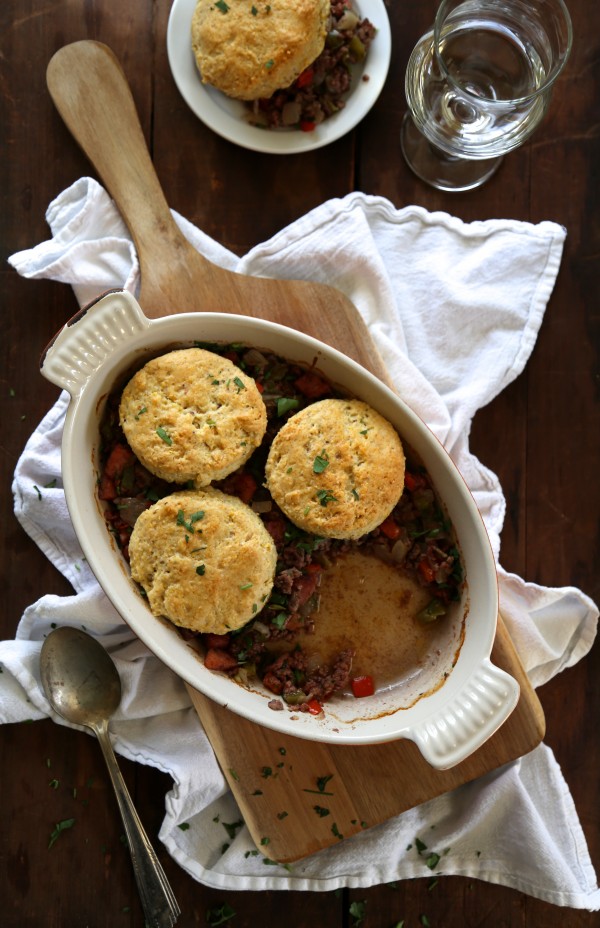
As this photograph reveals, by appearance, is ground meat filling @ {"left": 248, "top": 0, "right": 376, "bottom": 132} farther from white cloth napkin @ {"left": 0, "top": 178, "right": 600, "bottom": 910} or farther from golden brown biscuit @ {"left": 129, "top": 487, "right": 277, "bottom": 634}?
golden brown biscuit @ {"left": 129, "top": 487, "right": 277, "bottom": 634}

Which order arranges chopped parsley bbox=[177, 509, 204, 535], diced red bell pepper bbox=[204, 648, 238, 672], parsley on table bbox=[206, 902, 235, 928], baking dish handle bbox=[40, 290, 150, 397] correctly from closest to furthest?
baking dish handle bbox=[40, 290, 150, 397] < chopped parsley bbox=[177, 509, 204, 535] < diced red bell pepper bbox=[204, 648, 238, 672] < parsley on table bbox=[206, 902, 235, 928]

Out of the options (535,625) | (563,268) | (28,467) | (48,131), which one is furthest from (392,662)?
(48,131)

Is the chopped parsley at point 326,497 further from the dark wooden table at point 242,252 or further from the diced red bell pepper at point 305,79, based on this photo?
the diced red bell pepper at point 305,79

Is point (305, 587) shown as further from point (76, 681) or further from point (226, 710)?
point (76, 681)

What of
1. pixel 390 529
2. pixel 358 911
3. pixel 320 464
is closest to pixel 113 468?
pixel 320 464

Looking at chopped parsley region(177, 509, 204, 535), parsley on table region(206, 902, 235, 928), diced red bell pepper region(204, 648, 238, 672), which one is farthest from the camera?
parsley on table region(206, 902, 235, 928)

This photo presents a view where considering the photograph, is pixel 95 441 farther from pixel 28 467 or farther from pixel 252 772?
pixel 252 772

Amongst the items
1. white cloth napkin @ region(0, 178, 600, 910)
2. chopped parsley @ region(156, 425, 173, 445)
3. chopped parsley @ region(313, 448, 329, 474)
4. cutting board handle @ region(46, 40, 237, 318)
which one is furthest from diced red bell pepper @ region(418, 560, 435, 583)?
cutting board handle @ region(46, 40, 237, 318)

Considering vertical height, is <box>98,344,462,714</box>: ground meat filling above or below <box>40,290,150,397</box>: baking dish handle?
below
